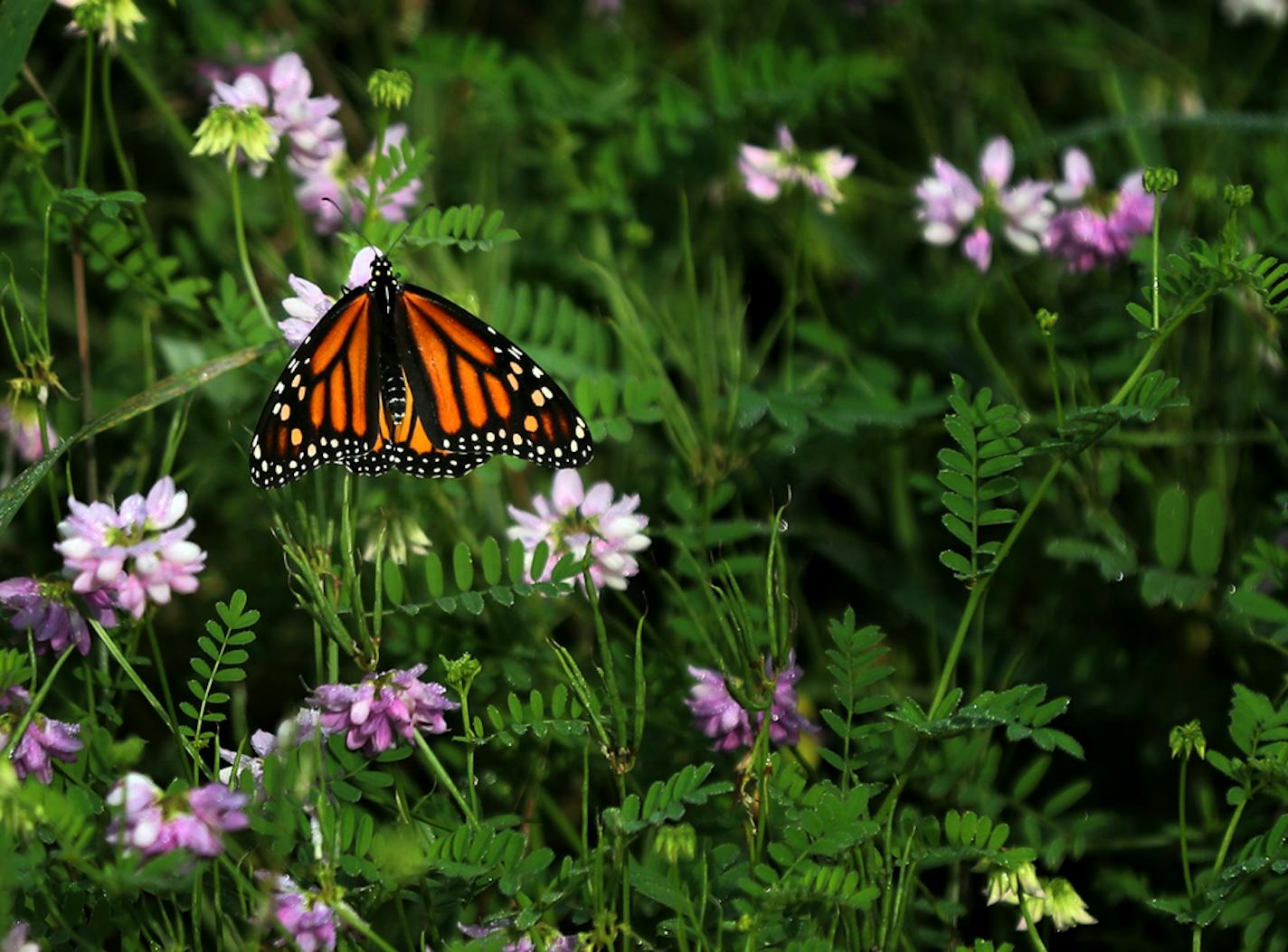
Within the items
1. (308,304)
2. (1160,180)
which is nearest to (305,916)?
(308,304)

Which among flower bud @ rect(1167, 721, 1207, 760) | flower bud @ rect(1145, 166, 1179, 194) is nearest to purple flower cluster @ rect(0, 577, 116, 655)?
flower bud @ rect(1167, 721, 1207, 760)

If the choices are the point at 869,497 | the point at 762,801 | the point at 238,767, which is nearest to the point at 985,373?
the point at 869,497

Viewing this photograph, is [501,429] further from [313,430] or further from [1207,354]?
[1207,354]

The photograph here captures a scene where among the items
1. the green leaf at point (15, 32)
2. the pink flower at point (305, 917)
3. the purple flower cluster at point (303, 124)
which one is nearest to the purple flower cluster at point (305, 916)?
the pink flower at point (305, 917)

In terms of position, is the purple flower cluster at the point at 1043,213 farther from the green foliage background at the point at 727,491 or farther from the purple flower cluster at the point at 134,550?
the purple flower cluster at the point at 134,550

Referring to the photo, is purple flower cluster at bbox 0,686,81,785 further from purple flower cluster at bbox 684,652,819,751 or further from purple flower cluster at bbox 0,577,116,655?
purple flower cluster at bbox 684,652,819,751

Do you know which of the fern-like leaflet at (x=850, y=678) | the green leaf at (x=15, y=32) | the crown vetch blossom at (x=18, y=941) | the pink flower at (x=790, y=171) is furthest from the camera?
the pink flower at (x=790, y=171)

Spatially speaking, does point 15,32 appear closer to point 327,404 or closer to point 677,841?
point 327,404
